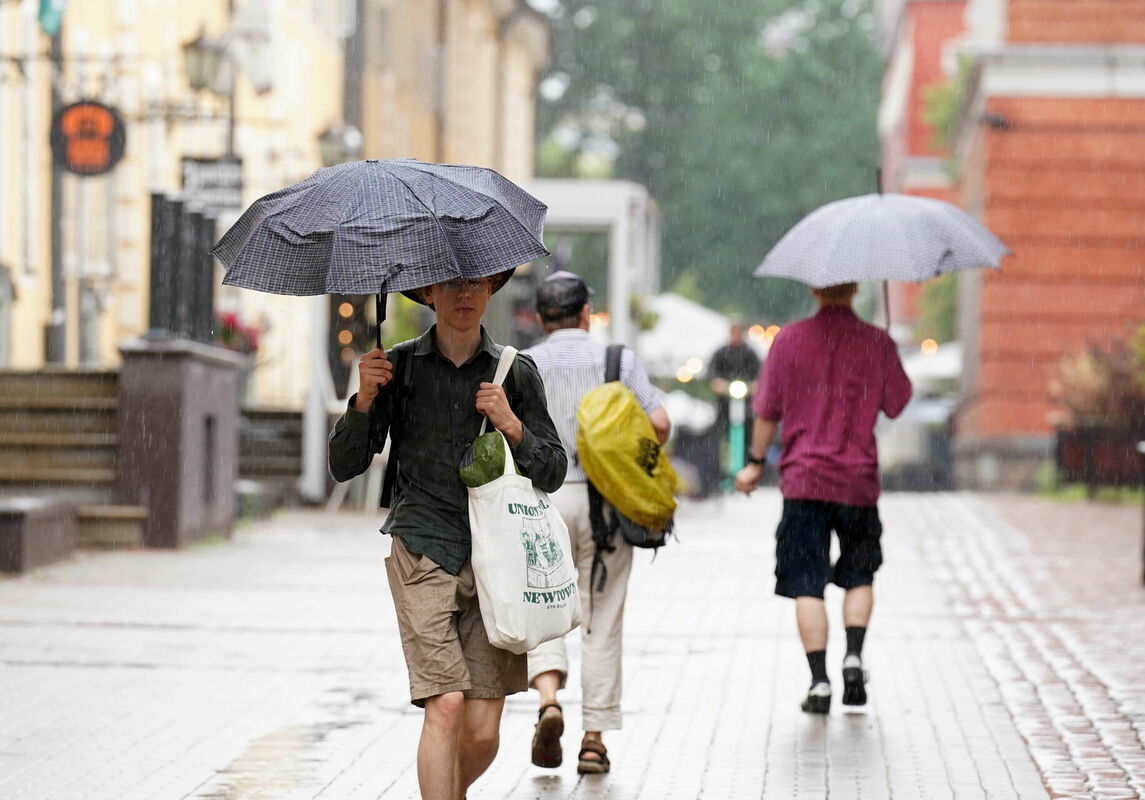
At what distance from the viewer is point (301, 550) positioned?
15.8 m

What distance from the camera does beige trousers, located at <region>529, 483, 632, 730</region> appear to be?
23.4 ft

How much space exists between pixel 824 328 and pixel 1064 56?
785 inches

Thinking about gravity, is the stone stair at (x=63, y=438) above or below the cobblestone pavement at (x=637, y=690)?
above

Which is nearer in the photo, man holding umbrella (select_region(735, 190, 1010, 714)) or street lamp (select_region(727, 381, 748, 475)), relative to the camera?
man holding umbrella (select_region(735, 190, 1010, 714))

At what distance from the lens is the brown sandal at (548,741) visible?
22.7 feet

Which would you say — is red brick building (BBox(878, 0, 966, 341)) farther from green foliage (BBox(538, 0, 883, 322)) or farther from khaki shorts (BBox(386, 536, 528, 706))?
khaki shorts (BBox(386, 536, 528, 706))

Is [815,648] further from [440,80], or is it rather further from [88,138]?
[440,80]

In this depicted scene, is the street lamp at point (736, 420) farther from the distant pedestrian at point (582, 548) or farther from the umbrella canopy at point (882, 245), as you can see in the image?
the distant pedestrian at point (582, 548)

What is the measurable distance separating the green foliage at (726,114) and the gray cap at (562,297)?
5270 cm

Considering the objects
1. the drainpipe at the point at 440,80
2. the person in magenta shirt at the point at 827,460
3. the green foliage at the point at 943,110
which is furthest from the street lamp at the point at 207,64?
the green foliage at the point at 943,110

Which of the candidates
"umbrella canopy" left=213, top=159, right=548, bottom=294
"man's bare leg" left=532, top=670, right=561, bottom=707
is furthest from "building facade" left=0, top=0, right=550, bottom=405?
"umbrella canopy" left=213, top=159, right=548, bottom=294

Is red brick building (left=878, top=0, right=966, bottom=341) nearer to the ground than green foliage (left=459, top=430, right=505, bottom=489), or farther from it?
farther from it

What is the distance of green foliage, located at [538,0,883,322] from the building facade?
25220mm

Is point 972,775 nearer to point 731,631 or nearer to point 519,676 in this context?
point 519,676
